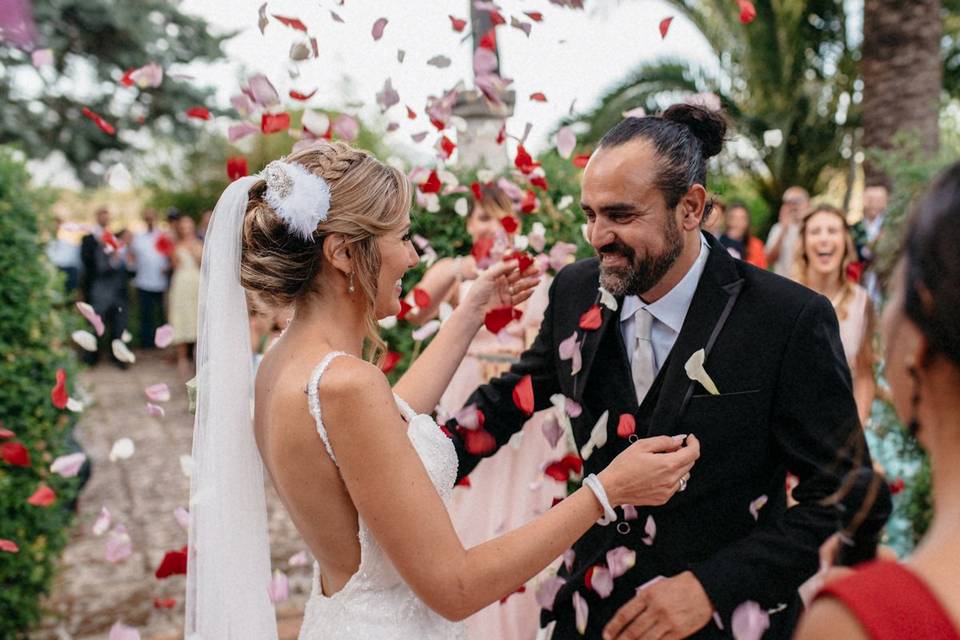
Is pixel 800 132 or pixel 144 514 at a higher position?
pixel 800 132

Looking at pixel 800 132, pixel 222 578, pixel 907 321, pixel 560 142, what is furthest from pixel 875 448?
pixel 800 132

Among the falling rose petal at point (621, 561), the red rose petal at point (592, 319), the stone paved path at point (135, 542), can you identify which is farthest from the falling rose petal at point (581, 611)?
the stone paved path at point (135, 542)

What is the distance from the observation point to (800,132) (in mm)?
13758

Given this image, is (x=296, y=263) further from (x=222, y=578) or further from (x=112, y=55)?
(x=112, y=55)

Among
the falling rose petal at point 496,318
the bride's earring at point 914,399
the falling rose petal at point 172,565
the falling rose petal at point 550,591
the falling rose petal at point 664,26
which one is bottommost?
the falling rose petal at point 172,565

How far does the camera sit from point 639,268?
92.9 inches

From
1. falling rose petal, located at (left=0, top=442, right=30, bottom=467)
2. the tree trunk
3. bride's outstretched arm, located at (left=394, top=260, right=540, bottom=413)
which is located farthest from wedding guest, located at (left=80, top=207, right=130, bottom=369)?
bride's outstretched arm, located at (left=394, top=260, right=540, bottom=413)

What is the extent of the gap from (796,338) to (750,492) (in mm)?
427

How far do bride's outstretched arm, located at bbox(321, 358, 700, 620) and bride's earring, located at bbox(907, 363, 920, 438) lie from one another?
0.81 m

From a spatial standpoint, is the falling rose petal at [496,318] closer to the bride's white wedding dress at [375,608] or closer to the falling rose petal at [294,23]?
the bride's white wedding dress at [375,608]

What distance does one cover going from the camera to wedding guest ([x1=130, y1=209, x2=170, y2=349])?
44.1ft

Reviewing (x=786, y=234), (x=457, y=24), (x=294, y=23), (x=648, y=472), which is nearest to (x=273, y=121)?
(x=294, y=23)

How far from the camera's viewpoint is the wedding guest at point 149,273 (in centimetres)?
1345

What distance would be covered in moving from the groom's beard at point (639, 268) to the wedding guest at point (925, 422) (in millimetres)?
1186
